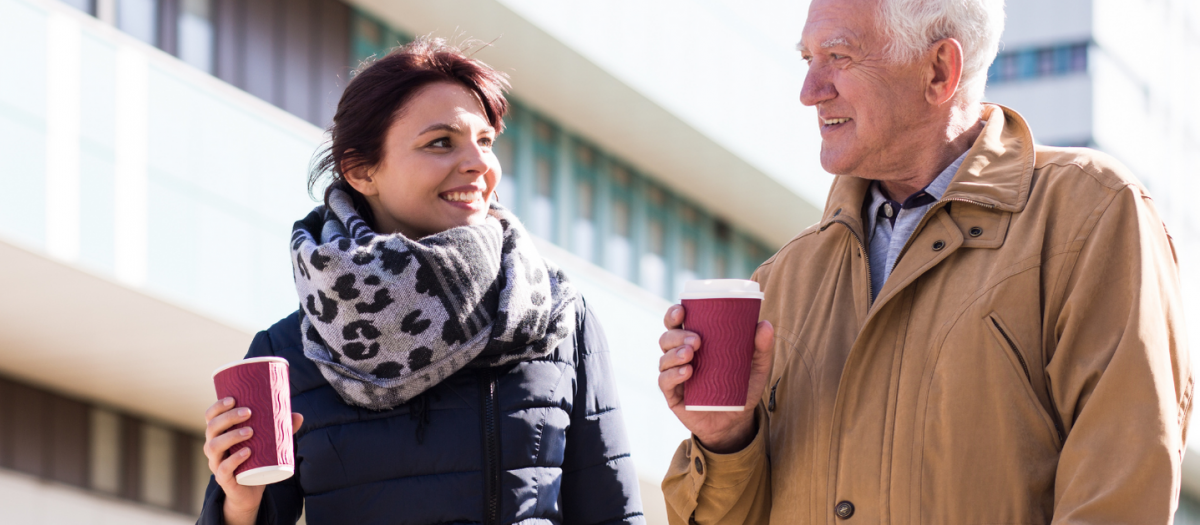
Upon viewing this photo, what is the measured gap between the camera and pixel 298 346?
2641mm

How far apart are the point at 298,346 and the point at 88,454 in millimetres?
6203

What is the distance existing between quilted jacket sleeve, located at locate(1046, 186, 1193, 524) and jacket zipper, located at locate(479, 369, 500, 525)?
1050 mm

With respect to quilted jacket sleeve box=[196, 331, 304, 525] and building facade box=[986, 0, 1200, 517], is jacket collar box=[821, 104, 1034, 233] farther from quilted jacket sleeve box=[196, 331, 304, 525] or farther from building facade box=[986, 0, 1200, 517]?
building facade box=[986, 0, 1200, 517]

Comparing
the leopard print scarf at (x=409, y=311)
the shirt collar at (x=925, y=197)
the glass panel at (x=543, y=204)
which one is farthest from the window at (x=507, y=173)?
the shirt collar at (x=925, y=197)

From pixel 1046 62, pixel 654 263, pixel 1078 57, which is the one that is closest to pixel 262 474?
pixel 654 263

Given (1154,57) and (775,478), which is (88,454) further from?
(1154,57)

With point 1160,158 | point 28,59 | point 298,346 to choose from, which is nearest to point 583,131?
point 28,59

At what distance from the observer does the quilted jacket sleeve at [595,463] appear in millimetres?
2604

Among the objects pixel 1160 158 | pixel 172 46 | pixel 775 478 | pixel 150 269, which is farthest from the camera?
pixel 1160 158

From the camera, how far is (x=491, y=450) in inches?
97.6

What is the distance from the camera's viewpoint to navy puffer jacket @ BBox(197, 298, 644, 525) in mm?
2443

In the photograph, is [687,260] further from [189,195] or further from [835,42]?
[835,42]

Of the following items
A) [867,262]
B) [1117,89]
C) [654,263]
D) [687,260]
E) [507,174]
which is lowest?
[867,262]

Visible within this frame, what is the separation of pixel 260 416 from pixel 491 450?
1.71 feet
